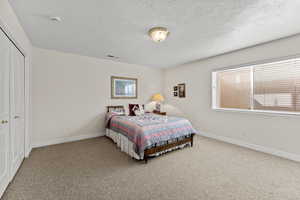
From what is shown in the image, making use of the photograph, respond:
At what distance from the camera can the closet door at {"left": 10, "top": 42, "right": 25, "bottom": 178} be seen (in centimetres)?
192

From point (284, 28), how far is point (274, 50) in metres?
0.62

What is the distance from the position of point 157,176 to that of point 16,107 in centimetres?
259

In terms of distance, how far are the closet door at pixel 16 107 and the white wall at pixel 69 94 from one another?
825 mm

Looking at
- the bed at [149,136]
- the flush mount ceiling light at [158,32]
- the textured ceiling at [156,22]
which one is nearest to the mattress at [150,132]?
the bed at [149,136]

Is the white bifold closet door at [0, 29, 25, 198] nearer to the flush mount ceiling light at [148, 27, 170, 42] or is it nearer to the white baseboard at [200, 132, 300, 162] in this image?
the flush mount ceiling light at [148, 27, 170, 42]

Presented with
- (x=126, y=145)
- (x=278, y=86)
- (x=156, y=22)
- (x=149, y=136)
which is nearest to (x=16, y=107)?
(x=126, y=145)

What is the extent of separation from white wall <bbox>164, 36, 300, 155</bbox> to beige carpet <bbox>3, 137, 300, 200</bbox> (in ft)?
1.39

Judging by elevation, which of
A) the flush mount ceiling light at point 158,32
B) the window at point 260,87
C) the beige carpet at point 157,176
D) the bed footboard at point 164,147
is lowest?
the beige carpet at point 157,176

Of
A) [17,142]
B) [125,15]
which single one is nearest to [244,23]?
[125,15]

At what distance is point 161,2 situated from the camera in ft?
5.38

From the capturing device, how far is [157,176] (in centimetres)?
203

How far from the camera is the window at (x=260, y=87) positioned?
2.65m

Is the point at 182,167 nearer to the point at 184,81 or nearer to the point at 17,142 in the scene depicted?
the point at 17,142

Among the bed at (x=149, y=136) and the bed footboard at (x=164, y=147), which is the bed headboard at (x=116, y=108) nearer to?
the bed at (x=149, y=136)
